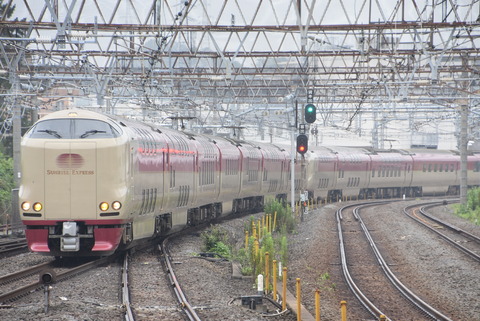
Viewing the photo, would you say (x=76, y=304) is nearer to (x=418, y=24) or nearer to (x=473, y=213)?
(x=418, y=24)

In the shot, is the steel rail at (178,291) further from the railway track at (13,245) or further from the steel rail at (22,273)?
→ the railway track at (13,245)

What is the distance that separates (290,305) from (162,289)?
2.27 metres

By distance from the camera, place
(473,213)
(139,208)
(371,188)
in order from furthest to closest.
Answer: (371,188)
(473,213)
(139,208)

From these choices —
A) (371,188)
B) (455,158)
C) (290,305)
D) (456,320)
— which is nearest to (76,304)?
(290,305)

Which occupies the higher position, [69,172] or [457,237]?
[69,172]

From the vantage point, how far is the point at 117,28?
68.2ft

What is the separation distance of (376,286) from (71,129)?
717 cm

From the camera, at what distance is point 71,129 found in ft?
54.0

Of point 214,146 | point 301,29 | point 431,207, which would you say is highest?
point 301,29

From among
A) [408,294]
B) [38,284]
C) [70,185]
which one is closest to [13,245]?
[70,185]

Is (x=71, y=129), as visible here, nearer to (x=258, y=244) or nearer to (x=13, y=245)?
(x=258, y=244)

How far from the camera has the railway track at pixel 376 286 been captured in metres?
14.5

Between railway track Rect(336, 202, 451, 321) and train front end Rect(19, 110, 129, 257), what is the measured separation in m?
5.20

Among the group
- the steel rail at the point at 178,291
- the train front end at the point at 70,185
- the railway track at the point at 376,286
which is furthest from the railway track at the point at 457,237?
the train front end at the point at 70,185
